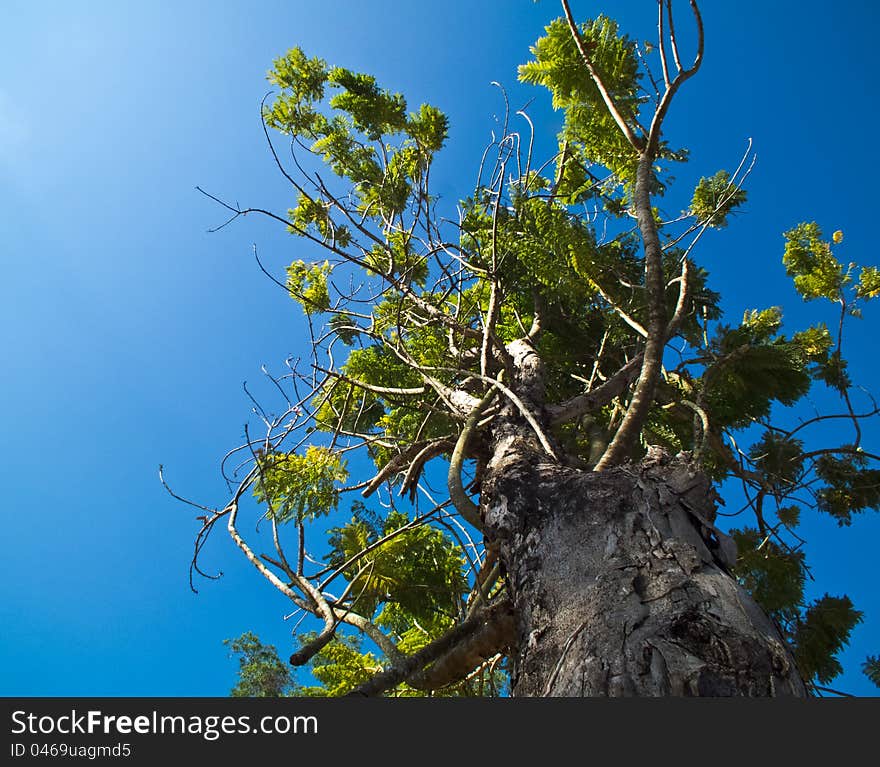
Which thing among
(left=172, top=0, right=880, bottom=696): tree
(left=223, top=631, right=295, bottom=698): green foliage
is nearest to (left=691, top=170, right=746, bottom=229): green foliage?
(left=172, top=0, right=880, bottom=696): tree

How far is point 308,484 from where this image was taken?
3.58 meters

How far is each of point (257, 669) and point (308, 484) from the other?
918 centimetres

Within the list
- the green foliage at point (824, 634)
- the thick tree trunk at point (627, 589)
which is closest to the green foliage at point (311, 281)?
the thick tree trunk at point (627, 589)

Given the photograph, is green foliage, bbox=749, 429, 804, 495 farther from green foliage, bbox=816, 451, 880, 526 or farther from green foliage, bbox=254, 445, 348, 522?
green foliage, bbox=254, 445, 348, 522

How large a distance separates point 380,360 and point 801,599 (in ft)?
10.8

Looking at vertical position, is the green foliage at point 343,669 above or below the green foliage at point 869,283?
below

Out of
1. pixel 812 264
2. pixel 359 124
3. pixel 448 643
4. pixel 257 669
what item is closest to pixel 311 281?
pixel 359 124

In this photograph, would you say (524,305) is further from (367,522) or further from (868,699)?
(868,699)

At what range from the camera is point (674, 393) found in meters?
3.76

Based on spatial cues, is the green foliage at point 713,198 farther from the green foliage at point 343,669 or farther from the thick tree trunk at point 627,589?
the green foliage at point 343,669

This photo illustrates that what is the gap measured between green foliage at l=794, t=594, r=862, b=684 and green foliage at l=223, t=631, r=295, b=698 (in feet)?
26.8

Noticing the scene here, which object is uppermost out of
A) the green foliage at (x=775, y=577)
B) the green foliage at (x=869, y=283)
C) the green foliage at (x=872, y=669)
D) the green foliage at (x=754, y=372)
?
the green foliage at (x=869, y=283)

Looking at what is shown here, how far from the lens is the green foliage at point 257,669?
1037 cm

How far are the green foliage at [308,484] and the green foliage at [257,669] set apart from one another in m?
7.40
